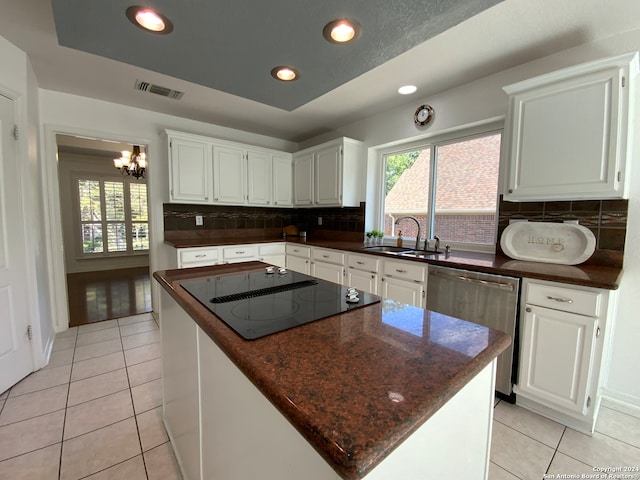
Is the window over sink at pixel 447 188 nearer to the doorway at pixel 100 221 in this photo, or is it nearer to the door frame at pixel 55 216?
the door frame at pixel 55 216

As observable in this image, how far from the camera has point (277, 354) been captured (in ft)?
2.31

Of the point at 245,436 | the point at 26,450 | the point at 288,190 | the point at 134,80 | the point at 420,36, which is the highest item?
the point at 134,80

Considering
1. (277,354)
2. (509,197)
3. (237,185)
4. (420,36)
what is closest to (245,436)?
(277,354)

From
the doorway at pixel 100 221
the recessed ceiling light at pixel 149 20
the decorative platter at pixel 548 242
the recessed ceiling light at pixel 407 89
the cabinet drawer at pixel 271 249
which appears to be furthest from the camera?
the doorway at pixel 100 221

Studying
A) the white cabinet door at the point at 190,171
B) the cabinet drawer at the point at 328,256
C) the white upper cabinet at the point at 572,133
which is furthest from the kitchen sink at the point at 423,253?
the white cabinet door at the point at 190,171

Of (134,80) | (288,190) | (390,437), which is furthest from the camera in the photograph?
(288,190)

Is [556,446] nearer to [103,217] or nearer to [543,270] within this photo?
[543,270]

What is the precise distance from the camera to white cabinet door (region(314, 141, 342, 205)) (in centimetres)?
349

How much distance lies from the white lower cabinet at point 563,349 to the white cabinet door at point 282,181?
310 cm

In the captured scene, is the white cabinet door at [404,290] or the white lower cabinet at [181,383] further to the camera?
the white cabinet door at [404,290]

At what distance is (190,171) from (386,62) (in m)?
2.41

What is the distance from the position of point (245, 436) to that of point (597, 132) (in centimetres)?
244

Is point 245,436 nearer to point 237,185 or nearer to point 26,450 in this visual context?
point 26,450

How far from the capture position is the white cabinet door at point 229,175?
3459mm
